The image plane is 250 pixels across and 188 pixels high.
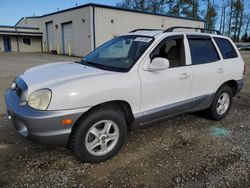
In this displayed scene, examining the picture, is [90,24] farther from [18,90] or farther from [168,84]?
[18,90]

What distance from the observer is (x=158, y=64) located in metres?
3.16

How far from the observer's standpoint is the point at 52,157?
319 centimetres

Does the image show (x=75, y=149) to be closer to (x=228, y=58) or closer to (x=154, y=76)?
(x=154, y=76)

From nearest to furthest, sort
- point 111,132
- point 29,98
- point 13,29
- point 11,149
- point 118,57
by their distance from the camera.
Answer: point 29,98, point 111,132, point 11,149, point 118,57, point 13,29

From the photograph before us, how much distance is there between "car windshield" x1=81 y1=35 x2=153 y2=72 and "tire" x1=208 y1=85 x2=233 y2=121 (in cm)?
196

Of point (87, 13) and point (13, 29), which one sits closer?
point (87, 13)

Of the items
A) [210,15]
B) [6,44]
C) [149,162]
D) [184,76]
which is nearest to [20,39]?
[6,44]

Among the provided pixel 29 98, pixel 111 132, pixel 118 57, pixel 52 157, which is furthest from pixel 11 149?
pixel 118 57

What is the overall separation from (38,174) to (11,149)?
35.1 inches

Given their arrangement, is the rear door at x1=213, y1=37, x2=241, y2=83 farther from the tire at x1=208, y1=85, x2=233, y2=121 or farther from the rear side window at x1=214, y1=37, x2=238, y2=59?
the tire at x1=208, y1=85, x2=233, y2=121

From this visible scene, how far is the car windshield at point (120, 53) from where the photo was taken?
3.32m

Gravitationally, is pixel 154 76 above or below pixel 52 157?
above

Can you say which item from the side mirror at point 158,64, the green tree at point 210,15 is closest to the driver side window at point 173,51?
the side mirror at point 158,64

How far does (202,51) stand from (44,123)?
307cm
